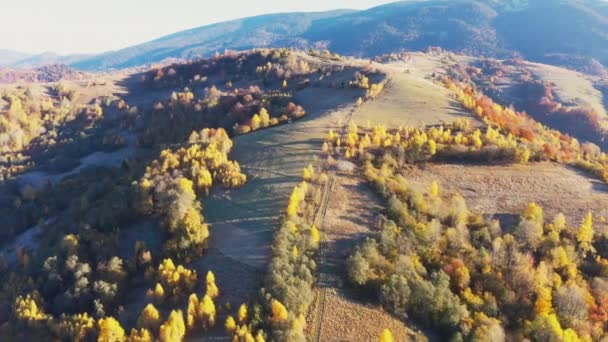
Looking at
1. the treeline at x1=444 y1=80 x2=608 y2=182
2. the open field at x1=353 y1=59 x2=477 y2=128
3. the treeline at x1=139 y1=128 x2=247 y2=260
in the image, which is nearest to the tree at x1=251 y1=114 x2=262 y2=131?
the treeline at x1=139 y1=128 x2=247 y2=260

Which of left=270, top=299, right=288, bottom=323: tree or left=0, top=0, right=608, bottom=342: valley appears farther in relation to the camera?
left=0, top=0, right=608, bottom=342: valley

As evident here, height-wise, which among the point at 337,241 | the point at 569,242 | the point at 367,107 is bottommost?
the point at 569,242

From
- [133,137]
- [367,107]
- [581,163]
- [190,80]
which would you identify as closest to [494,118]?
[581,163]

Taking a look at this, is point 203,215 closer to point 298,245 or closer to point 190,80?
point 298,245

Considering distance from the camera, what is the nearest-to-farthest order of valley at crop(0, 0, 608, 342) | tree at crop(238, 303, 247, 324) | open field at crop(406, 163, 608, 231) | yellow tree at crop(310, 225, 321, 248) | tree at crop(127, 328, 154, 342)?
tree at crop(127, 328, 154, 342) → tree at crop(238, 303, 247, 324) → valley at crop(0, 0, 608, 342) → yellow tree at crop(310, 225, 321, 248) → open field at crop(406, 163, 608, 231)

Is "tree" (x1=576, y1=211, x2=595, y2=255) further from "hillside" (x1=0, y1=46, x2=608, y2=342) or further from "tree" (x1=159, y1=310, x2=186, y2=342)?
"tree" (x1=159, y1=310, x2=186, y2=342)

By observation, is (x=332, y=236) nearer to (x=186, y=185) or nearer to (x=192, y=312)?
(x=192, y=312)
